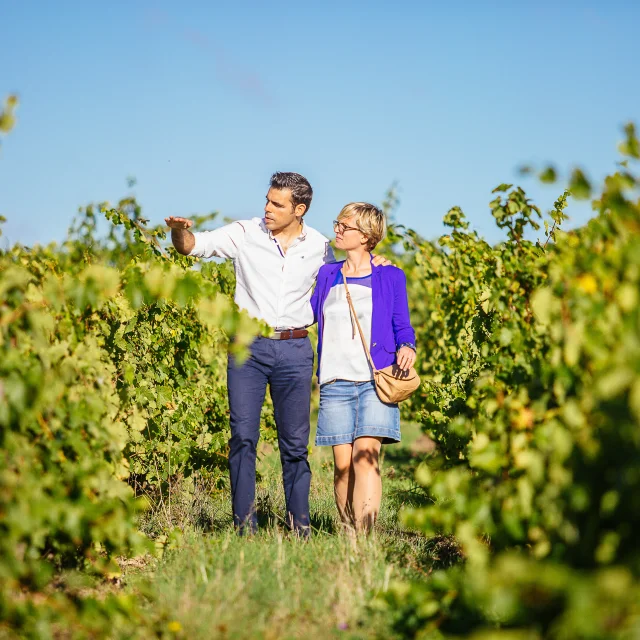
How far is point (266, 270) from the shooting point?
4297 mm

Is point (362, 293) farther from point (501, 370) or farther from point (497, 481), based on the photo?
point (497, 481)

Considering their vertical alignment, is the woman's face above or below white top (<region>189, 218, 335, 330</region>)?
above

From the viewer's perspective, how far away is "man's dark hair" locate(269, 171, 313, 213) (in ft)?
14.3

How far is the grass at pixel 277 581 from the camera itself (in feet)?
9.20

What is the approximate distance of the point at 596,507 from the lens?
2199mm

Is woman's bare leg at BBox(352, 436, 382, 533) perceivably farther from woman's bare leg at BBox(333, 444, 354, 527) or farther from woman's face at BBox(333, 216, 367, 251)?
woman's face at BBox(333, 216, 367, 251)

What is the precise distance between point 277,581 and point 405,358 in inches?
56.6

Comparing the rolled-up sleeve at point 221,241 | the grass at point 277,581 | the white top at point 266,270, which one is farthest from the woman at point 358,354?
the rolled-up sleeve at point 221,241

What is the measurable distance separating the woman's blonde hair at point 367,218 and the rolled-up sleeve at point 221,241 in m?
0.59

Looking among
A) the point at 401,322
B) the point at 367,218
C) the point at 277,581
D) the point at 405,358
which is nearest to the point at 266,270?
the point at 367,218

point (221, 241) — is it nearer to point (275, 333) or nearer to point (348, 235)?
point (275, 333)

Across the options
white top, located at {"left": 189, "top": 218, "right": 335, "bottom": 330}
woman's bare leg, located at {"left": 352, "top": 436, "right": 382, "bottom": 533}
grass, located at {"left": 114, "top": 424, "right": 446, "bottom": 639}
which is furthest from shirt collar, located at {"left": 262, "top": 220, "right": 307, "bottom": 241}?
grass, located at {"left": 114, "top": 424, "right": 446, "bottom": 639}

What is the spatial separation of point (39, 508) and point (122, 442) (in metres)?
0.71

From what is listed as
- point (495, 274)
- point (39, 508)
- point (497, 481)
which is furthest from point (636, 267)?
point (39, 508)
